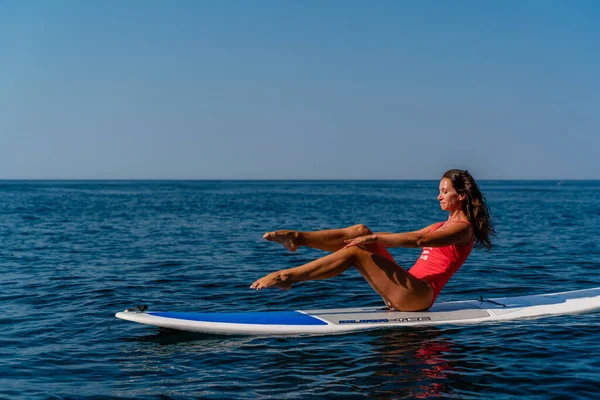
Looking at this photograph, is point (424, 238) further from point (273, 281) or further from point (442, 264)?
point (273, 281)

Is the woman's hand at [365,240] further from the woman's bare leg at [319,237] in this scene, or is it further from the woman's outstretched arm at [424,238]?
the woman's bare leg at [319,237]

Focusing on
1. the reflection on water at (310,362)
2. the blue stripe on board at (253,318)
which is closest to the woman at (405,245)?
the reflection on water at (310,362)

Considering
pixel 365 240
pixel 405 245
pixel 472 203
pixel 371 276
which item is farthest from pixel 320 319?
pixel 472 203

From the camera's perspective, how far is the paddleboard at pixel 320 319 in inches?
295

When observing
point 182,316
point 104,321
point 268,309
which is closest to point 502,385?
point 182,316

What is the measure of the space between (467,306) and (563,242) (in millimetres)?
12999

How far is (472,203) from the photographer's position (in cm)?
737

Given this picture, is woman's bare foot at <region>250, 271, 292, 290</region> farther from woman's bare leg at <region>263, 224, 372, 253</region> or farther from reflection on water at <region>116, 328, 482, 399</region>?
reflection on water at <region>116, 328, 482, 399</region>

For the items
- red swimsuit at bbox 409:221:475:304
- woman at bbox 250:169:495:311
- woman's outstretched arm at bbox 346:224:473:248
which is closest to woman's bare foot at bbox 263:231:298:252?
woman at bbox 250:169:495:311

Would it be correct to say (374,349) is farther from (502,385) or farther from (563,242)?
(563,242)

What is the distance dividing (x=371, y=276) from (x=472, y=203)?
1519 millimetres

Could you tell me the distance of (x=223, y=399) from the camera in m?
5.73

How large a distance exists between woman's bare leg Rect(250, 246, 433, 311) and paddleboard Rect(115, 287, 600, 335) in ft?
0.76

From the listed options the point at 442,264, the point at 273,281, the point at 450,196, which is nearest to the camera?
the point at 273,281
